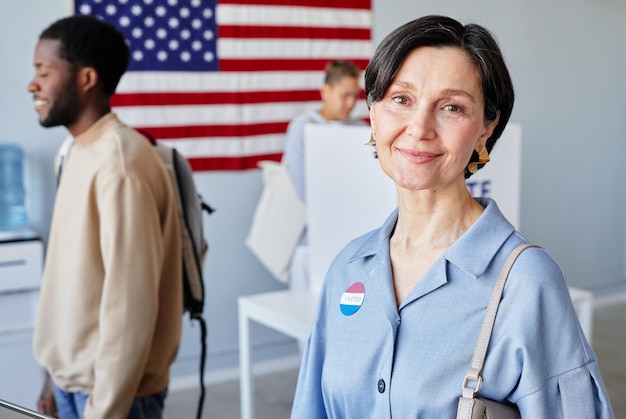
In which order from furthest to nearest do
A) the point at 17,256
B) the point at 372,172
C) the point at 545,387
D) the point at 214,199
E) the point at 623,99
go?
1. the point at 623,99
2. the point at 214,199
3. the point at 17,256
4. the point at 372,172
5. the point at 545,387

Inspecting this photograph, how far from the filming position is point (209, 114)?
4.82 meters

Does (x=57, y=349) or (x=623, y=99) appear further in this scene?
(x=623, y=99)

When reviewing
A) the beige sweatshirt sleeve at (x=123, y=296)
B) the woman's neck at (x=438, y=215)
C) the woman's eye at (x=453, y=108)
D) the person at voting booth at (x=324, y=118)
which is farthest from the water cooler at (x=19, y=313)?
the woman's eye at (x=453, y=108)

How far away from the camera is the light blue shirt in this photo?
121 cm

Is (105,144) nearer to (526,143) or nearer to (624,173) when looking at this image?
(526,143)

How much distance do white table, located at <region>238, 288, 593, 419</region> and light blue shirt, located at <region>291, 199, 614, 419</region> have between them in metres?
1.48

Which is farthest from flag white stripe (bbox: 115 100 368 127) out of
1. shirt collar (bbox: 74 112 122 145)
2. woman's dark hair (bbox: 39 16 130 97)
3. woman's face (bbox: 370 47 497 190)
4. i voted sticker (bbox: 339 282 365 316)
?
woman's face (bbox: 370 47 497 190)

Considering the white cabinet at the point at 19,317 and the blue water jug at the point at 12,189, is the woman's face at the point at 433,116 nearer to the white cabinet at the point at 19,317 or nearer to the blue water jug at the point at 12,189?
the white cabinet at the point at 19,317

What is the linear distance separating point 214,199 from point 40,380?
1.48 m

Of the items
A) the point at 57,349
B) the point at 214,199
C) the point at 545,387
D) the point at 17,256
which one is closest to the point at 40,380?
the point at 17,256

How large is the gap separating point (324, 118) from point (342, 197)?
5.19 ft

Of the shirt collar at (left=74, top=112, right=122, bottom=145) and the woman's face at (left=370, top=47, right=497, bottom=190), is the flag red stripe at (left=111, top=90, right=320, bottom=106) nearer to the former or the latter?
the shirt collar at (left=74, top=112, right=122, bottom=145)

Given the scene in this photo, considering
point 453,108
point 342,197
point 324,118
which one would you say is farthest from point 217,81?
point 453,108

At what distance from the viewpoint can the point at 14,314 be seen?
3924 mm
